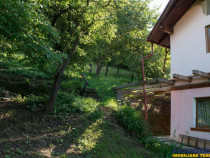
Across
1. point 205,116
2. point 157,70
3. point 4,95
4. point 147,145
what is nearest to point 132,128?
point 147,145

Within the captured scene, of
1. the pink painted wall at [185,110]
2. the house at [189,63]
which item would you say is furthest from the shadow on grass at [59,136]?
the house at [189,63]

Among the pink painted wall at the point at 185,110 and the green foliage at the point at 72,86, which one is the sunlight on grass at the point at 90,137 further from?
the green foliage at the point at 72,86

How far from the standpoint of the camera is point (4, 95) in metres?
9.11

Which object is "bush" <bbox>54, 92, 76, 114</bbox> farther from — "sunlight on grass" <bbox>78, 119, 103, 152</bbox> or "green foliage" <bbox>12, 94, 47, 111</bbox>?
"sunlight on grass" <bbox>78, 119, 103, 152</bbox>

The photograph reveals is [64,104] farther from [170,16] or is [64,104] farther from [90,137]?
[170,16]

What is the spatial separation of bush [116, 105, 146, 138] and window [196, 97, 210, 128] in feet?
7.31

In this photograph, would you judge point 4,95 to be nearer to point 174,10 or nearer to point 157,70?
point 174,10

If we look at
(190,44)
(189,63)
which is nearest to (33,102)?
(189,63)

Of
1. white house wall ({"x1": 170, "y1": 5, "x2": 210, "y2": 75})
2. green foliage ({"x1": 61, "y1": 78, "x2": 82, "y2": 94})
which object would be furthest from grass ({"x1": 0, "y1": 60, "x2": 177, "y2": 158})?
white house wall ({"x1": 170, "y1": 5, "x2": 210, "y2": 75})

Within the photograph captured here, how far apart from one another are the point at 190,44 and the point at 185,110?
2660 mm

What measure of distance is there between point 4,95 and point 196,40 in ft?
28.0

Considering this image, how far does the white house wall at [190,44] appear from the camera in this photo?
24.9 feet

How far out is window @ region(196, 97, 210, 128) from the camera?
7223mm

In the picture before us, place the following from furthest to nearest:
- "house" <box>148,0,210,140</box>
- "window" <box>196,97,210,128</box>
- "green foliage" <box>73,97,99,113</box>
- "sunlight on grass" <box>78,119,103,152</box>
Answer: "green foliage" <box>73,97,99,113</box>, "house" <box>148,0,210,140</box>, "window" <box>196,97,210,128</box>, "sunlight on grass" <box>78,119,103,152</box>
